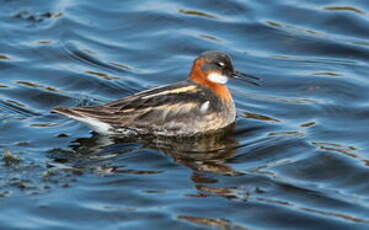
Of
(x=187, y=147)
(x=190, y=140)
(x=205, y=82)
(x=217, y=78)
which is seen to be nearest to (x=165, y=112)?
(x=190, y=140)

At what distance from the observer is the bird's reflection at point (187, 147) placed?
11.1 m

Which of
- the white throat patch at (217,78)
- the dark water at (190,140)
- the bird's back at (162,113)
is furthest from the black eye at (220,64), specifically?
the dark water at (190,140)

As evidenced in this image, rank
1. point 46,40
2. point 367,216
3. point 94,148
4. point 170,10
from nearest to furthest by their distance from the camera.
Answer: point 367,216
point 94,148
point 46,40
point 170,10

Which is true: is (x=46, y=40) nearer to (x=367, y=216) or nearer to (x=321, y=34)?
(x=321, y=34)

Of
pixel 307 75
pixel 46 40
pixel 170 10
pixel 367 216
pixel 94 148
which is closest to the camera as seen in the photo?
pixel 367 216

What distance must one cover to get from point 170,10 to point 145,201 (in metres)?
7.31

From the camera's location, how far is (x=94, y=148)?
37.6 ft

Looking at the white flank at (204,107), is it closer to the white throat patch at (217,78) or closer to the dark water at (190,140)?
the dark water at (190,140)


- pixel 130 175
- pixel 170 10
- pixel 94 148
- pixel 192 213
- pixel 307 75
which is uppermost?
pixel 170 10

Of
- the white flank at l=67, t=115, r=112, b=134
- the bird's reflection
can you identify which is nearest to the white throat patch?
the bird's reflection

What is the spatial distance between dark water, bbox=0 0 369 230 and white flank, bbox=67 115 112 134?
0.11 m

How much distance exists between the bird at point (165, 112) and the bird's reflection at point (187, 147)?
5.0 inches

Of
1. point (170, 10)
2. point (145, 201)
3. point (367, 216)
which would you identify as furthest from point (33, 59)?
point (367, 216)

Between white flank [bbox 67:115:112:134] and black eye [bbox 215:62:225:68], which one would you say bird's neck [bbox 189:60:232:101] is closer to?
black eye [bbox 215:62:225:68]
